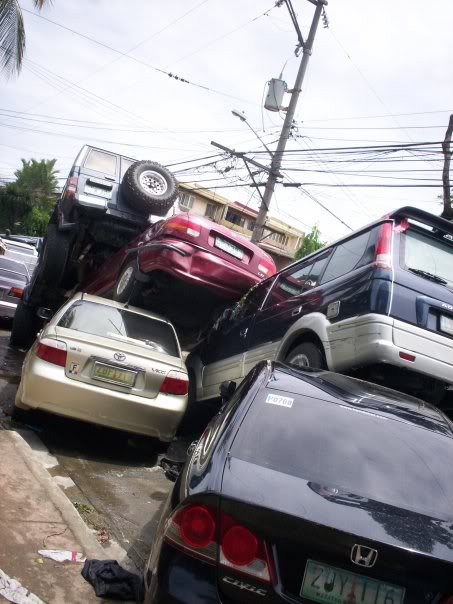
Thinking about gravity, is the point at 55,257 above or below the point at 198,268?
below

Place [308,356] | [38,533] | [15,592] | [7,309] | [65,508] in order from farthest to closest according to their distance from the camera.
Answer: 1. [7,309]
2. [308,356]
3. [65,508]
4. [38,533]
5. [15,592]

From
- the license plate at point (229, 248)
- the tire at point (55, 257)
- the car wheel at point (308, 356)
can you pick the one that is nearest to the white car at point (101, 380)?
the car wheel at point (308, 356)

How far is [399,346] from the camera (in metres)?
4.39

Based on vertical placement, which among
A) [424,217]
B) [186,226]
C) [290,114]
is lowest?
[186,226]

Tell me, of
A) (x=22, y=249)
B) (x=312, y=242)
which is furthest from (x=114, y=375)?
Answer: (x=312, y=242)

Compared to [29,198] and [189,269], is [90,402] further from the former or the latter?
[29,198]

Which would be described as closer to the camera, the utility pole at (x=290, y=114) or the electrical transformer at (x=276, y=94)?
the utility pole at (x=290, y=114)

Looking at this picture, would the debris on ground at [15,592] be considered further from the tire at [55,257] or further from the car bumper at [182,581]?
the tire at [55,257]

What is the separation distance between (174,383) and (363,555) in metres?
3.57

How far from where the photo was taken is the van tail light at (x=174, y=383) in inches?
221

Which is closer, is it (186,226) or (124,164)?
(186,226)

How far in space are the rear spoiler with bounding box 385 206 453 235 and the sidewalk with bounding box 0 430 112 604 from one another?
3.43 meters

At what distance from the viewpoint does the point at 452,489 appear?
2.71m

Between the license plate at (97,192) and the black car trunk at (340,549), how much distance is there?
22.7 feet
